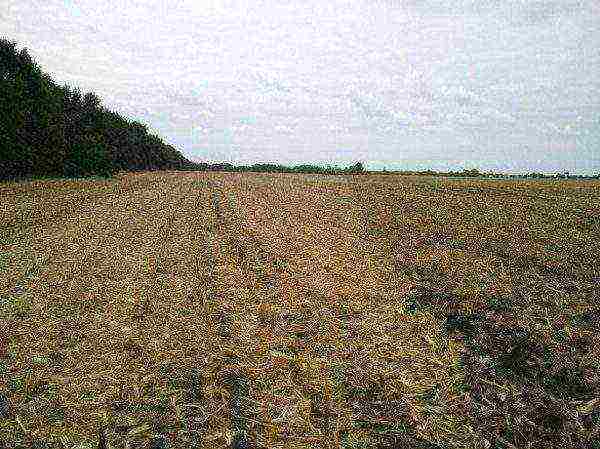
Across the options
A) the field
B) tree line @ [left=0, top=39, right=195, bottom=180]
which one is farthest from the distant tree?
the field

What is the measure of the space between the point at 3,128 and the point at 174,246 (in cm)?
2382

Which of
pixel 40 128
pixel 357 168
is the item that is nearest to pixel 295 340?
pixel 40 128

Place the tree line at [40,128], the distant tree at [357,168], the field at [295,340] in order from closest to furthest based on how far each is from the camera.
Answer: the field at [295,340] < the tree line at [40,128] < the distant tree at [357,168]

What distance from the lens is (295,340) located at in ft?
25.1

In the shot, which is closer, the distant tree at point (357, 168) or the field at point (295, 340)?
the field at point (295, 340)

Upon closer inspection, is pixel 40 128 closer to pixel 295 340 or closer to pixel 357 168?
pixel 295 340

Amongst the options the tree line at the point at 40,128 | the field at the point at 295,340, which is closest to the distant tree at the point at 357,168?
the tree line at the point at 40,128

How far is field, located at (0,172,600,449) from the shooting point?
538cm

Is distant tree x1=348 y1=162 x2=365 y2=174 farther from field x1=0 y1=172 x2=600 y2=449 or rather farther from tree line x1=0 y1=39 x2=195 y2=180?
field x1=0 y1=172 x2=600 y2=449

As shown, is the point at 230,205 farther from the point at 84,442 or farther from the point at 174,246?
the point at 84,442

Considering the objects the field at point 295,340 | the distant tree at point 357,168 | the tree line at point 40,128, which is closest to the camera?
the field at point 295,340

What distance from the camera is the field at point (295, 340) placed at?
5375 mm

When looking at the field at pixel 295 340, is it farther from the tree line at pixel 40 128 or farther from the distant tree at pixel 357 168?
the distant tree at pixel 357 168

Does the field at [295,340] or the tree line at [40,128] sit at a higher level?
the tree line at [40,128]
